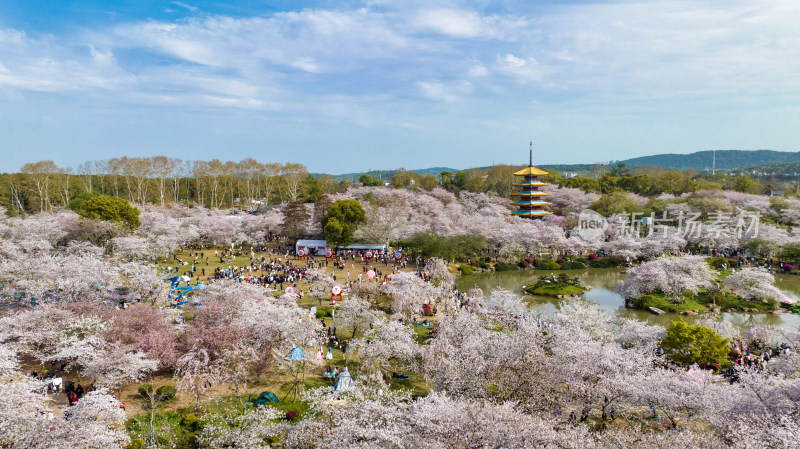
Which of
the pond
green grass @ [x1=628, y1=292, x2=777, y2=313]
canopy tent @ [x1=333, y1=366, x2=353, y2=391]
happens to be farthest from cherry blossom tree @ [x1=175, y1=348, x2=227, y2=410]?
green grass @ [x1=628, y1=292, x2=777, y2=313]

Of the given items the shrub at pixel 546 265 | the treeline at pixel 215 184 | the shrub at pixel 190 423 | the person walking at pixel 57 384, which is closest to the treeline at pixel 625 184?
the treeline at pixel 215 184

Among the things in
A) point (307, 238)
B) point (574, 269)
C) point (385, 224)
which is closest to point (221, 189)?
point (307, 238)

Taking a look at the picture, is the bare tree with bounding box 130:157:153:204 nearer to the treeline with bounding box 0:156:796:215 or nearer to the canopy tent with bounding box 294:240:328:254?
the treeline with bounding box 0:156:796:215

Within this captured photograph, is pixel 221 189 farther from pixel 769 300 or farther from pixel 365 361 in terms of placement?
pixel 769 300

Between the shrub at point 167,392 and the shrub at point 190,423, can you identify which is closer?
the shrub at point 190,423

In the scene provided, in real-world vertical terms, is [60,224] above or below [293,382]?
above

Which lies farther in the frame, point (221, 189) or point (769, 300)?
point (221, 189)

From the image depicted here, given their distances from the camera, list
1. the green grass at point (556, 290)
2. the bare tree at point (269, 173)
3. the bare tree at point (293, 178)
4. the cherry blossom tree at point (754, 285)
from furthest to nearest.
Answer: the bare tree at point (269, 173) → the bare tree at point (293, 178) → the green grass at point (556, 290) → the cherry blossom tree at point (754, 285)

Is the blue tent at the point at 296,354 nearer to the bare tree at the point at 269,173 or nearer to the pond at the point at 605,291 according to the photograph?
the pond at the point at 605,291
